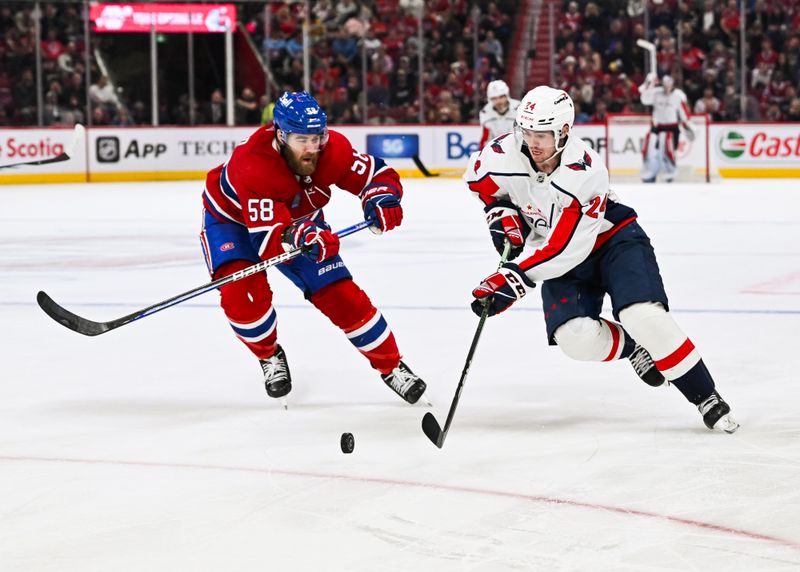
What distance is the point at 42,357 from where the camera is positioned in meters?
4.42

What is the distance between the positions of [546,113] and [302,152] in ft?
2.17

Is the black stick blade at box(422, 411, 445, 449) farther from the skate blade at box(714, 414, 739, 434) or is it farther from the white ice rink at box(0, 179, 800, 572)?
the skate blade at box(714, 414, 739, 434)

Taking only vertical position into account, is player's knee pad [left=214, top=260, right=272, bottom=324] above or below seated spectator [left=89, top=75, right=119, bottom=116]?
below

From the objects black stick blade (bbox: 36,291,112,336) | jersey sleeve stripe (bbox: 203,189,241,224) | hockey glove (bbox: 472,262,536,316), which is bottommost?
black stick blade (bbox: 36,291,112,336)

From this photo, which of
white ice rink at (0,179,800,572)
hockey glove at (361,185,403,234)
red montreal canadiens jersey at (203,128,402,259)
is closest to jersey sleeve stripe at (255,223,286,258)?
red montreal canadiens jersey at (203,128,402,259)

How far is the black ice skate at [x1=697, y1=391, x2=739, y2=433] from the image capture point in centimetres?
324

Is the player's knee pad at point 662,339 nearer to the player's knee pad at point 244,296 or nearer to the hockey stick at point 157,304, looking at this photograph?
the hockey stick at point 157,304

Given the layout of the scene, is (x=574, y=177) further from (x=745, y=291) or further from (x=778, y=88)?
(x=778, y=88)

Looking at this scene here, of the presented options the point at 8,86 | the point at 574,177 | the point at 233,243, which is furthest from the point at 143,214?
the point at 574,177

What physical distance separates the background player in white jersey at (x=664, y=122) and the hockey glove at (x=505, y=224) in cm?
1065

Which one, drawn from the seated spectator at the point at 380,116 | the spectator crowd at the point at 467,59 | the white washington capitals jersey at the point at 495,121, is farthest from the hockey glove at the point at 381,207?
the seated spectator at the point at 380,116

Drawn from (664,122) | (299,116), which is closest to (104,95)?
(664,122)

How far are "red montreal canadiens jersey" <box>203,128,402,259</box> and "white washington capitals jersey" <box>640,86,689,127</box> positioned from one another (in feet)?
34.6

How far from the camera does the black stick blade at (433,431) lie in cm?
310
